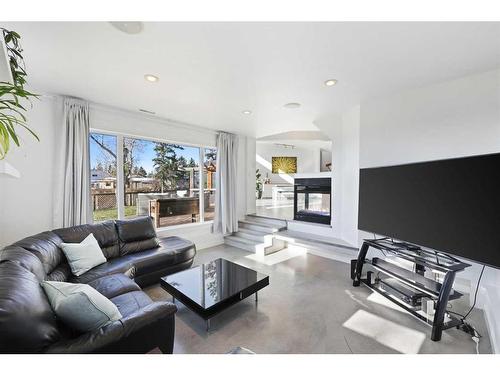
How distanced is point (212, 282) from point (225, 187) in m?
2.77

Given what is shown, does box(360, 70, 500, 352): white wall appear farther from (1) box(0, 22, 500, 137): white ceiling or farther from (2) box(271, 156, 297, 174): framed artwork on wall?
(2) box(271, 156, 297, 174): framed artwork on wall

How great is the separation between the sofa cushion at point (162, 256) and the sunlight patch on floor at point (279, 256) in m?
1.32

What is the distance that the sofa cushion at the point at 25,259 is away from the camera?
1634 mm

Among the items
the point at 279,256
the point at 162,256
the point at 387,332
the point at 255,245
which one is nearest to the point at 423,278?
the point at 387,332

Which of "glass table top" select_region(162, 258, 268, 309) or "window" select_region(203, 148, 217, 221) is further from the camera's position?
"window" select_region(203, 148, 217, 221)

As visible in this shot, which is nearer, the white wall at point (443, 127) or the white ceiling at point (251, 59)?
the white ceiling at point (251, 59)

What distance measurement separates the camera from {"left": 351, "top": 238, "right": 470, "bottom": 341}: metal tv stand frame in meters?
1.83

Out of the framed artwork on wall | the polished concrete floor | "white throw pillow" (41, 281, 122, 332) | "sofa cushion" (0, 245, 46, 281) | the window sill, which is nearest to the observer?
"white throw pillow" (41, 281, 122, 332)

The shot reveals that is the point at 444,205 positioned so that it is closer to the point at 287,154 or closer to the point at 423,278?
the point at 423,278

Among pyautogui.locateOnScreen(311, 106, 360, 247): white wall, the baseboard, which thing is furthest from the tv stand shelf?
pyautogui.locateOnScreen(311, 106, 360, 247): white wall

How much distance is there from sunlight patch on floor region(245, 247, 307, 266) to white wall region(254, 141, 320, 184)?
5135 millimetres

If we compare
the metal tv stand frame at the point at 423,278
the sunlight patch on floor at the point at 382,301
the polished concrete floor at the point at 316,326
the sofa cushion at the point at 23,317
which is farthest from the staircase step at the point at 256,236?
the sofa cushion at the point at 23,317

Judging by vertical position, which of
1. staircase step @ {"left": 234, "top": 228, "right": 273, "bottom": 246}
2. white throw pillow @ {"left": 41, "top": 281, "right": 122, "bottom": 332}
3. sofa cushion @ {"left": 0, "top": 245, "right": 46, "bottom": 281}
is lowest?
staircase step @ {"left": 234, "top": 228, "right": 273, "bottom": 246}

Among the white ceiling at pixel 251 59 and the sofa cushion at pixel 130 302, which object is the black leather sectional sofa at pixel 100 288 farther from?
the white ceiling at pixel 251 59
